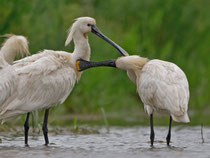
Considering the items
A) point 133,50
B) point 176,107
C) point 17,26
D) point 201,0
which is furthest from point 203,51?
point 176,107

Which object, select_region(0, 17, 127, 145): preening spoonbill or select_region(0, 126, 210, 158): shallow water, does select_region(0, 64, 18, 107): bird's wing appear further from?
select_region(0, 126, 210, 158): shallow water

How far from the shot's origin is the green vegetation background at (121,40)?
13.6 m

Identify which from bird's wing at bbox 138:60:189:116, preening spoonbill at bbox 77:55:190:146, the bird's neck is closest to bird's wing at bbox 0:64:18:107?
the bird's neck

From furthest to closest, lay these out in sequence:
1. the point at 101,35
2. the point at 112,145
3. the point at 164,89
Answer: the point at 101,35 → the point at 112,145 → the point at 164,89

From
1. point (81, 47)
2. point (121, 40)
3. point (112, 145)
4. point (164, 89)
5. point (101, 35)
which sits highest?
point (121, 40)

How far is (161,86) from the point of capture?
8.75 m

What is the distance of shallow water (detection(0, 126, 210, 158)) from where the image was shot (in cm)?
791

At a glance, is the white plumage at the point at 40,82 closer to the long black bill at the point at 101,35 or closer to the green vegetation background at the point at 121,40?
the long black bill at the point at 101,35

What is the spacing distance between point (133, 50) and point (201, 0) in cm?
413

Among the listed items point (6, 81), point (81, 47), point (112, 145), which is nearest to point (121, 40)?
point (81, 47)

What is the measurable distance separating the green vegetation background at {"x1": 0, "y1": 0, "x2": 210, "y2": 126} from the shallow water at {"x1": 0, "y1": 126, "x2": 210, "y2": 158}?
4.61 feet

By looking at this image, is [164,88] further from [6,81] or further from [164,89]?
[6,81]

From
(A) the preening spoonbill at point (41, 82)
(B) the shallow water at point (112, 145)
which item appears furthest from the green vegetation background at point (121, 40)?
(A) the preening spoonbill at point (41, 82)

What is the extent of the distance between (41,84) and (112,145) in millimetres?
1405
